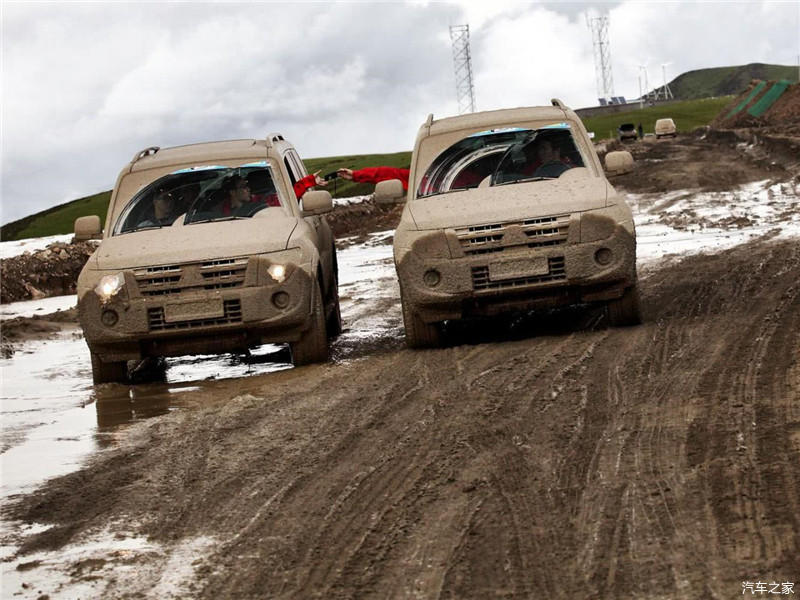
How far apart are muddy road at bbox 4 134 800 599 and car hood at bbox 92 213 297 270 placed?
1.11 meters

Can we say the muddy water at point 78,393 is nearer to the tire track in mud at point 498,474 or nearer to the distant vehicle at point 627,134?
the tire track in mud at point 498,474

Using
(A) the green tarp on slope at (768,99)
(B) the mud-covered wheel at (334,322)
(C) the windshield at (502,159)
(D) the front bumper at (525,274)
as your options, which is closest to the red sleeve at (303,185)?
(B) the mud-covered wheel at (334,322)

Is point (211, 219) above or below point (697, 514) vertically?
above

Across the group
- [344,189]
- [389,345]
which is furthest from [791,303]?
[344,189]

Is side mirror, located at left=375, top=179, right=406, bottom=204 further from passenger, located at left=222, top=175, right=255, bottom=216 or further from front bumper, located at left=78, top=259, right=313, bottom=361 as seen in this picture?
front bumper, located at left=78, top=259, right=313, bottom=361

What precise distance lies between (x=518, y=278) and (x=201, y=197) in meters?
3.14

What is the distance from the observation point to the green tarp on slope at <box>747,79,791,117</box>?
72750 mm

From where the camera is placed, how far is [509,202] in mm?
11430

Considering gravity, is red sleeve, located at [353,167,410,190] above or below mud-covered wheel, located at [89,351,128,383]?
above

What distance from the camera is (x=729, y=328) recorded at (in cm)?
1075

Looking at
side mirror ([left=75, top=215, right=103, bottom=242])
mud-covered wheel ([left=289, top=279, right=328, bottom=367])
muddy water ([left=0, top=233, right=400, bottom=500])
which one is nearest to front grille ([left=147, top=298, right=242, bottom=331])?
muddy water ([left=0, top=233, right=400, bottom=500])

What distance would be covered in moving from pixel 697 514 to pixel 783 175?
26.9 meters

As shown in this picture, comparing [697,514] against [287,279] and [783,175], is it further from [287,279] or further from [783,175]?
[783,175]

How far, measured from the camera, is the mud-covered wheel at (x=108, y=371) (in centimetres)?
1169
